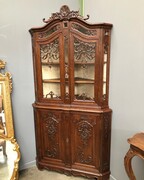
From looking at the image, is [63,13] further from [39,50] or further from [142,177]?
[142,177]

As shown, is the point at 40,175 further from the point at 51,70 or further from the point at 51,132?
the point at 51,70

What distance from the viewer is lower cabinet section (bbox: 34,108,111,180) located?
216cm

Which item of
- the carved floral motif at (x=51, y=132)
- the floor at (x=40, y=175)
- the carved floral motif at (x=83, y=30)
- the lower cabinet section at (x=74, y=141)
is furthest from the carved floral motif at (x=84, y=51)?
the floor at (x=40, y=175)

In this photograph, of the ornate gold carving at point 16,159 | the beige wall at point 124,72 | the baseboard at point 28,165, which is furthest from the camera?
the baseboard at point 28,165

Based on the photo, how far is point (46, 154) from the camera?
2498mm

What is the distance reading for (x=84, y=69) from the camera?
218 cm

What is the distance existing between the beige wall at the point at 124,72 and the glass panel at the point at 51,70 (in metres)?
0.66

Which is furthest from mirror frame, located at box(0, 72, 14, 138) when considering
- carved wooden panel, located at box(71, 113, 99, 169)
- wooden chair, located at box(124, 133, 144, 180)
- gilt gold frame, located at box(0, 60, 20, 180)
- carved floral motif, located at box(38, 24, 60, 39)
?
wooden chair, located at box(124, 133, 144, 180)

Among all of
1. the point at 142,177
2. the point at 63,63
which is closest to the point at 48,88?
the point at 63,63

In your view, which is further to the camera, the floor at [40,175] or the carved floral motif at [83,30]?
the floor at [40,175]

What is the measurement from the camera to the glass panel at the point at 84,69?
6.76 feet

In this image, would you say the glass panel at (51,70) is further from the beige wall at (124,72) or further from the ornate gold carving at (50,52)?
the beige wall at (124,72)

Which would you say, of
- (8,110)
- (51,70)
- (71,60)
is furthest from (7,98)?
(71,60)

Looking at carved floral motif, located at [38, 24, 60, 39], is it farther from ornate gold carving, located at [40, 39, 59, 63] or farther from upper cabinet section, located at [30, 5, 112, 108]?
ornate gold carving, located at [40, 39, 59, 63]
